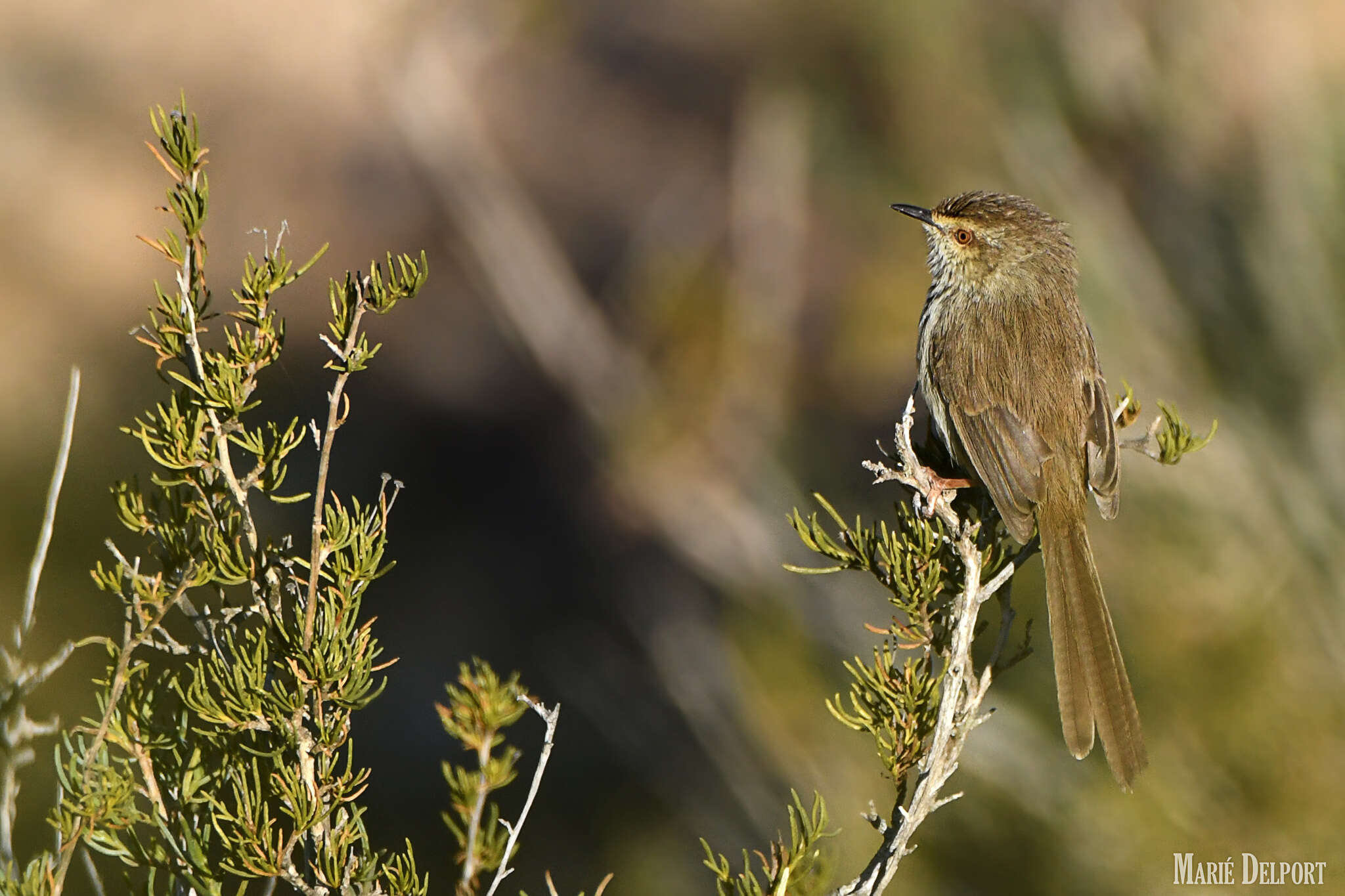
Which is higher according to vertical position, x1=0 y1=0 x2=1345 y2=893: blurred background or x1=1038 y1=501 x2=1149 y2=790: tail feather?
x1=0 y1=0 x2=1345 y2=893: blurred background

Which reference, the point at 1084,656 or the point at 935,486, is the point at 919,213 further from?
the point at 1084,656

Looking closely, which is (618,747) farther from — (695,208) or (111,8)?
(111,8)

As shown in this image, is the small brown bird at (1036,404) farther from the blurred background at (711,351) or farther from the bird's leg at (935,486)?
the blurred background at (711,351)

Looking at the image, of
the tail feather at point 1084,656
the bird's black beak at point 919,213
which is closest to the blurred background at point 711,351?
the tail feather at point 1084,656

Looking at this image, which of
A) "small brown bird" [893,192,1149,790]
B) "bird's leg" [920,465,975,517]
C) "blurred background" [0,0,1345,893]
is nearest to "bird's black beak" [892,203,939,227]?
"small brown bird" [893,192,1149,790]

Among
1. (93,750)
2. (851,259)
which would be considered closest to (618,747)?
(851,259)

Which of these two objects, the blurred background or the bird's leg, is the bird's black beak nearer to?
the bird's leg

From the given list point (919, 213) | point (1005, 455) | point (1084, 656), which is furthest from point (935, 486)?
point (919, 213)

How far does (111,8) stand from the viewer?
10.2 meters

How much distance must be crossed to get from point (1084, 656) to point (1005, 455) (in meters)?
0.56

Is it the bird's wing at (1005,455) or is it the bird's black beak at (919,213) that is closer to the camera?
the bird's wing at (1005,455)

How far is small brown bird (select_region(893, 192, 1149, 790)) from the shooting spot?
8.92 feet

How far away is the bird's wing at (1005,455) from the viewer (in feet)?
9.24

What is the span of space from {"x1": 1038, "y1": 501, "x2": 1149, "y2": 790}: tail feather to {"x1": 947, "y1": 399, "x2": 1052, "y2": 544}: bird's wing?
0.11m
